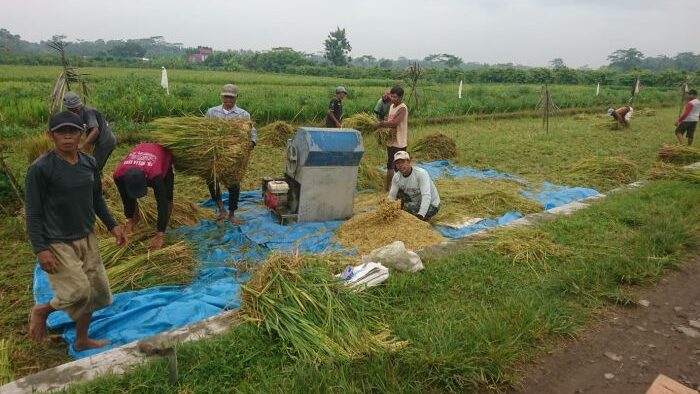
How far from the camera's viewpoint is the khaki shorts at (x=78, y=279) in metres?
2.74

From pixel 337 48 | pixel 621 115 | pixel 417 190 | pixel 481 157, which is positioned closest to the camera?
pixel 417 190

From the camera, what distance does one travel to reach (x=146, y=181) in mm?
4297

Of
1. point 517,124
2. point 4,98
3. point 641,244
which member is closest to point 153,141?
point 641,244

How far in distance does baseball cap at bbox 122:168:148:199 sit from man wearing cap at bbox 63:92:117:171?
3.33ft

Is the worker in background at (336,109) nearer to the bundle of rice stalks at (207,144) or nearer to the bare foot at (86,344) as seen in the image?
the bundle of rice stalks at (207,144)

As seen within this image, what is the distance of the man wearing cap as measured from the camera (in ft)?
15.5

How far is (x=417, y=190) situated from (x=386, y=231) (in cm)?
91

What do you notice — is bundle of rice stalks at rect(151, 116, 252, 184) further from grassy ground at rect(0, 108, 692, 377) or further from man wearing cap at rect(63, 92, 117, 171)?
grassy ground at rect(0, 108, 692, 377)

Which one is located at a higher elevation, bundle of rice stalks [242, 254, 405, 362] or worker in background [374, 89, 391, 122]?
worker in background [374, 89, 391, 122]

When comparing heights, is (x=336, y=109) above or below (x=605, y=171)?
above

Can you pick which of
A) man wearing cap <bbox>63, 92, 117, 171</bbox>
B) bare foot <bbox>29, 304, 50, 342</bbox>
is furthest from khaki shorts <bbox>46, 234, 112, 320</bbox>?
man wearing cap <bbox>63, 92, 117, 171</bbox>

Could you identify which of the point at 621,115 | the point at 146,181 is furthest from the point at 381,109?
the point at 621,115

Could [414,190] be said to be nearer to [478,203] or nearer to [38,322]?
[478,203]

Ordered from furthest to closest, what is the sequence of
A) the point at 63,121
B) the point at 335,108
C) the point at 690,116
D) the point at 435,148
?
the point at 690,116
the point at 435,148
the point at 335,108
the point at 63,121
